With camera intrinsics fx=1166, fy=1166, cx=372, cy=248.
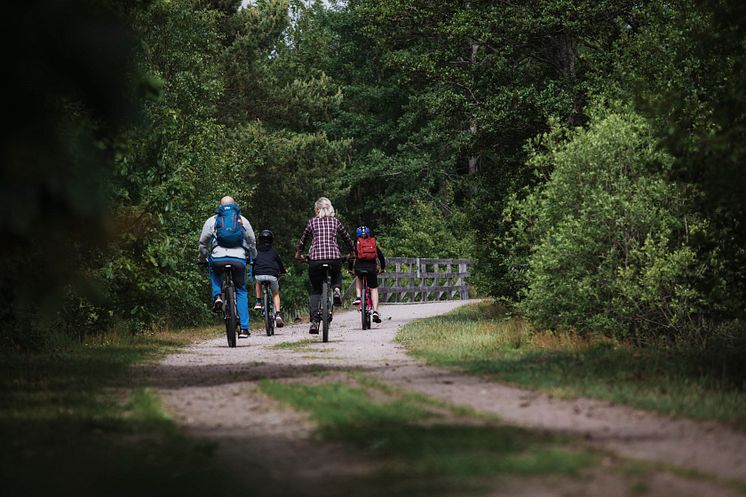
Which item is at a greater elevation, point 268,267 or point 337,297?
point 268,267

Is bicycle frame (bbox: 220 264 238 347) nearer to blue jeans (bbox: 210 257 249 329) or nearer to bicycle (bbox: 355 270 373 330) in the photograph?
blue jeans (bbox: 210 257 249 329)

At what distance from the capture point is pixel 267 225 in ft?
161

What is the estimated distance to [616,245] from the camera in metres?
15.9

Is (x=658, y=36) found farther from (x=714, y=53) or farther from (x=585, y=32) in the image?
(x=714, y=53)

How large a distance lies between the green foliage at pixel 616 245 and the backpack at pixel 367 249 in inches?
154

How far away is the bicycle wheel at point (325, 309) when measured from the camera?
1664cm

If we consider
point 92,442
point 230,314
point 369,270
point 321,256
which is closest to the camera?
point 92,442

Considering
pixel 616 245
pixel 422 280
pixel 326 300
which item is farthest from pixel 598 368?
pixel 422 280

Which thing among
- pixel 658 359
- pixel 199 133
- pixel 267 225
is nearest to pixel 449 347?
pixel 658 359

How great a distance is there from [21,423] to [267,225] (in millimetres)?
42014

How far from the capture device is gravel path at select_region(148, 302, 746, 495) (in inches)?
219

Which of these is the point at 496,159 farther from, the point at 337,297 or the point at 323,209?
the point at 337,297

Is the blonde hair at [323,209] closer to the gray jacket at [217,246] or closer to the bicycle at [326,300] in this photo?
the bicycle at [326,300]

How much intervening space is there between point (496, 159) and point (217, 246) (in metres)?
8.47
